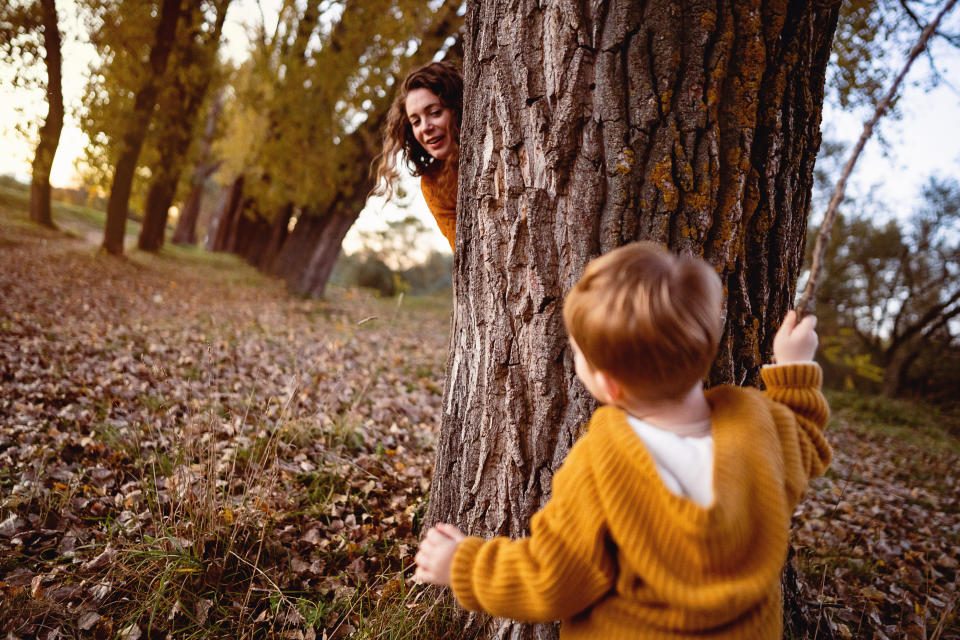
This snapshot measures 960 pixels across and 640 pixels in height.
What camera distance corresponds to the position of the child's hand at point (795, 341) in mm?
1351

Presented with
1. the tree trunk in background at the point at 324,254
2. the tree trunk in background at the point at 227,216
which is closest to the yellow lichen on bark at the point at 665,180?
the tree trunk in background at the point at 324,254

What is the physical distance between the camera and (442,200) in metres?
2.83

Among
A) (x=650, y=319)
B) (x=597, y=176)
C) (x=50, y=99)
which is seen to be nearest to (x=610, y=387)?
(x=650, y=319)

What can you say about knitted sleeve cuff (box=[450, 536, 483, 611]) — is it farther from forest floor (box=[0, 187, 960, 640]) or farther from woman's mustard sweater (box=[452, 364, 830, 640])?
forest floor (box=[0, 187, 960, 640])

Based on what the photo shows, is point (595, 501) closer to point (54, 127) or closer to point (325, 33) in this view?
point (325, 33)

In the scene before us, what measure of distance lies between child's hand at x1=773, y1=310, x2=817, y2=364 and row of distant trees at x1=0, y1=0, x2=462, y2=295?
885 cm

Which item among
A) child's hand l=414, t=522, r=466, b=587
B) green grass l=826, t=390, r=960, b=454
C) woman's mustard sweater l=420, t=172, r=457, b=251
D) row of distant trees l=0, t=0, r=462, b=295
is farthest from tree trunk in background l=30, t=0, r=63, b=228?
green grass l=826, t=390, r=960, b=454

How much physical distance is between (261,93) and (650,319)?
13109mm

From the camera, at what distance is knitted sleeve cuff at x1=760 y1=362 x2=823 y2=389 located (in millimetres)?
1336

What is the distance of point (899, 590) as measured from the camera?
2.82 m

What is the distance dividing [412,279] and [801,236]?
21325 millimetres

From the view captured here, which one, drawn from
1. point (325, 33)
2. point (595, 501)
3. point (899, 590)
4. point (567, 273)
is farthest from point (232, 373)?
point (325, 33)

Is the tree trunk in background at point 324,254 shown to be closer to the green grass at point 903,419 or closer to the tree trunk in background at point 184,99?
the tree trunk in background at point 184,99

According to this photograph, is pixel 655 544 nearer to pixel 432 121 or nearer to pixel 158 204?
pixel 432 121
